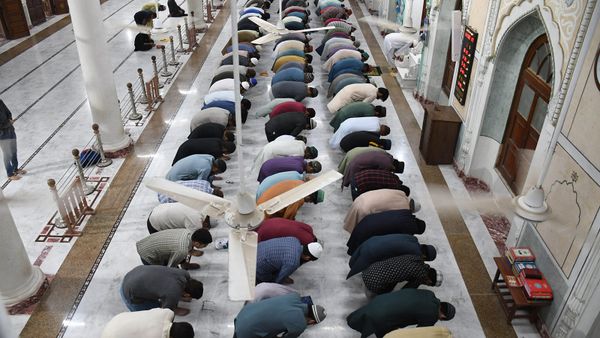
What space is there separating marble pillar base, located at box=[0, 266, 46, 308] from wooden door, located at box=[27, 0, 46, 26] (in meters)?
10.1

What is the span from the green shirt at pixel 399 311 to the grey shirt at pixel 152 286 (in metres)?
1.62

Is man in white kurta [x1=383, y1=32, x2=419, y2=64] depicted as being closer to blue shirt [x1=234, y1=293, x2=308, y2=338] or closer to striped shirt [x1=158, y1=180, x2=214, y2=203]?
striped shirt [x1=158, y1=180, x2=214, y2=203]

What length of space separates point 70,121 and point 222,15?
23.9 feet

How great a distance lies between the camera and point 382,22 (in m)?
12.8

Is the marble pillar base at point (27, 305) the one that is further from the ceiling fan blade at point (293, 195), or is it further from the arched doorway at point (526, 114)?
the arched doorway at point (526, 114)

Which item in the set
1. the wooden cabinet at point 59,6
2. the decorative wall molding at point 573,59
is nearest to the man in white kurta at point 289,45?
the decorative wall molding at point 573,59

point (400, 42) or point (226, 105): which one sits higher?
point (400, 42)

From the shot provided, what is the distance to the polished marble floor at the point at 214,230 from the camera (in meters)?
4.66

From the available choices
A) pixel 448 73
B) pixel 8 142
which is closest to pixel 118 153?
pixel 8 142

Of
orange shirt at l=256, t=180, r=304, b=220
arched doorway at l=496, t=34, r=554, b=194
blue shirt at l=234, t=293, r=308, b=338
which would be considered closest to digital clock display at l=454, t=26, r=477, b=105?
arched doorway at l=496, t=34, r=554, b=194

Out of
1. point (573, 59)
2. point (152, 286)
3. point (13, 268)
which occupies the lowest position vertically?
point (13, 268)

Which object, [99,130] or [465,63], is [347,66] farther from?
[99,130]

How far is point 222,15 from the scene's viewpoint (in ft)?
46.3

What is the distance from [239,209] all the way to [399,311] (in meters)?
1.64
